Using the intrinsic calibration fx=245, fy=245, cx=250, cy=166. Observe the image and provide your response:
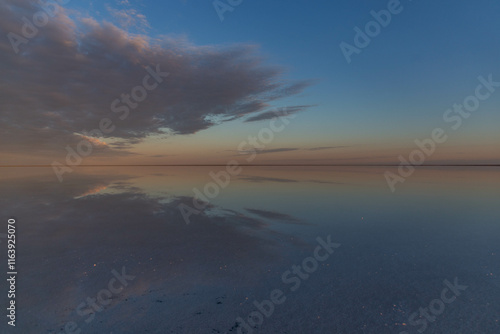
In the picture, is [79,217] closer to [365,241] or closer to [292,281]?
[292,281]

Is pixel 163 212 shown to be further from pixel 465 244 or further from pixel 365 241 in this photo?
pixel 465 244

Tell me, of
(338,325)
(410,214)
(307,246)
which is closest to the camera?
(338,325)

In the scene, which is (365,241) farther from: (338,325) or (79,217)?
(79,217)

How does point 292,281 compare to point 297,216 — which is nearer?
point 292,281

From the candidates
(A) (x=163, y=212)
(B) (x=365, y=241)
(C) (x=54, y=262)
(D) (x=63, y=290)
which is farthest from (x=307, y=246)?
(A) (x=163, y=212)

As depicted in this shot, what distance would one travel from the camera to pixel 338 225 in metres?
10.2

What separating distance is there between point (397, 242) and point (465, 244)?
2.20m

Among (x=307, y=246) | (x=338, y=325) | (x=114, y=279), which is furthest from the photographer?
(x=307, y=246)

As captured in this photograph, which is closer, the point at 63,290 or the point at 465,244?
the point at 63,290

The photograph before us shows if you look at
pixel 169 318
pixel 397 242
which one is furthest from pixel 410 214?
pixel 169 318

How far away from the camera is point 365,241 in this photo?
829cm

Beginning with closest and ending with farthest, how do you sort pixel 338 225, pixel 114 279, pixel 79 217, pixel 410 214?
1. pixel 114 279
2. pixel 338 225
3. pixel 79 217
4. pixel 410 214

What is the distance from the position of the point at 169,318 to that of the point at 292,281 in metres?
2.76

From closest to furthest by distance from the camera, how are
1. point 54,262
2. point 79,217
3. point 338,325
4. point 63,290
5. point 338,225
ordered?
point 338,325
point 63,290
point 54,262
point 338,225
point 79,217
